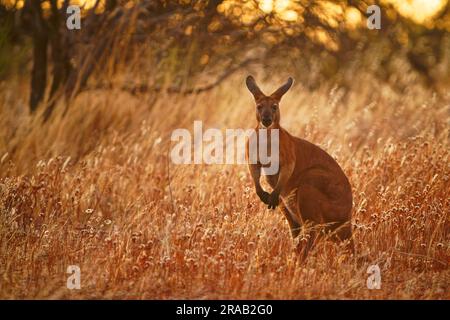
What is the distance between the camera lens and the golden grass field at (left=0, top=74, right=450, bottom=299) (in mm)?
4730

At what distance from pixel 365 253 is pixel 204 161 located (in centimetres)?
250

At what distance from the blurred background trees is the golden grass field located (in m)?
A: 0.31

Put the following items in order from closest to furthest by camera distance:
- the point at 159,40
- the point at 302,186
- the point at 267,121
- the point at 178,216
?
1. the point at 267,121
2. the point at 302,186
3. the point at 178,216
4. the point at 159,40

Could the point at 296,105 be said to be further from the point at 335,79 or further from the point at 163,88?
the point at 335,79

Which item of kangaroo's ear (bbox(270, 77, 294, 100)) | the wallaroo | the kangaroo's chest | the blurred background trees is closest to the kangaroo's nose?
the wallaroo

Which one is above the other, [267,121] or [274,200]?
[267,121]

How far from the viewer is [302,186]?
5.53 meters

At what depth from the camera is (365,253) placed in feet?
16.7

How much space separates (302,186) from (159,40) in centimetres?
383

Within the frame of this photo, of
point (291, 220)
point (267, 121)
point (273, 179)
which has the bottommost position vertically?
point (291, 220)

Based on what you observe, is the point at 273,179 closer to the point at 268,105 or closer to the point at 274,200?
the point at 274,200

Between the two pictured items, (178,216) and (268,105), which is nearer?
(268,105)

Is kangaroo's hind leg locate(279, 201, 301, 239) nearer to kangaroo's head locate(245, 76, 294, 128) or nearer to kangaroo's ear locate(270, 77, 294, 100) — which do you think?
kangaroo's head locate(245, 76, 294, 128)

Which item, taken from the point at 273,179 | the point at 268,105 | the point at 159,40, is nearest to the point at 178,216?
the point at 273,179
